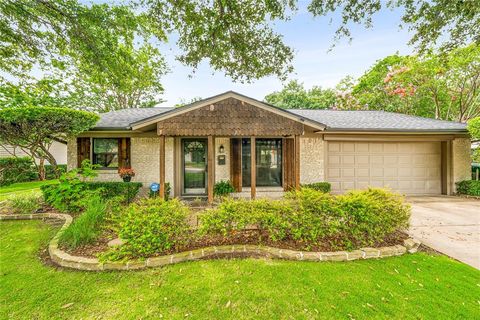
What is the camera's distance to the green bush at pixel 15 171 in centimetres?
1195

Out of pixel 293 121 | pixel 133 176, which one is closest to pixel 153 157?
pixel 133 176

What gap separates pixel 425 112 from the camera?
17922mm

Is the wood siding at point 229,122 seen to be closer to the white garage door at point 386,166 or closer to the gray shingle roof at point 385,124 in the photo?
the gray shingle roof at point 385,124

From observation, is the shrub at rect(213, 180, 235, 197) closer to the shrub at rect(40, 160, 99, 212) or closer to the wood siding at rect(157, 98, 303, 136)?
the wood siding at rect(157, 98, 303, 136)

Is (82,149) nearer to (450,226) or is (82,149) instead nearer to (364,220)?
(364,220)

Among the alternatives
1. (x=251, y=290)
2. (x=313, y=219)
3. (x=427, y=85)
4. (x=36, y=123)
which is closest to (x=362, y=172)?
(x=313, y=219)

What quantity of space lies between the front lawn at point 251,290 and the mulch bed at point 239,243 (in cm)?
38

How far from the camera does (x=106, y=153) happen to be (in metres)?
8.52

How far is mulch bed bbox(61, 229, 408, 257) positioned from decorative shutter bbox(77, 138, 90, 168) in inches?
211

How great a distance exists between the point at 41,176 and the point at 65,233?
13.4 metres

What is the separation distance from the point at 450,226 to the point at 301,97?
22.2m

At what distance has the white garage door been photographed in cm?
935

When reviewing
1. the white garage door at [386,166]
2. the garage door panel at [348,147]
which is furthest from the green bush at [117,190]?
the garage door panel at [348,147]

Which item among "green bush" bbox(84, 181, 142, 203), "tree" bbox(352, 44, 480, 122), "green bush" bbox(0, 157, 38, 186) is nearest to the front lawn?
"green bush" bbox(84, 181, 142, 203)
